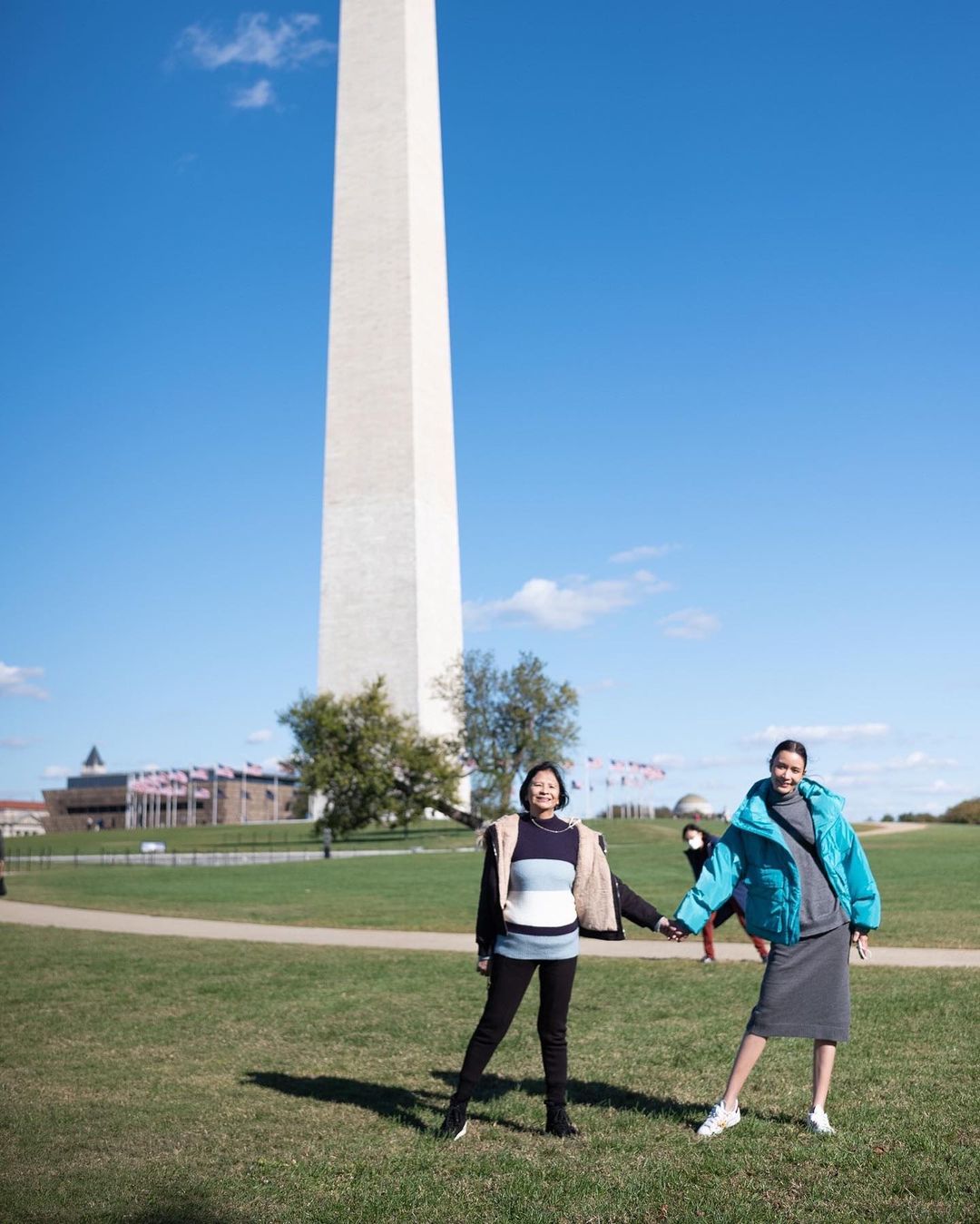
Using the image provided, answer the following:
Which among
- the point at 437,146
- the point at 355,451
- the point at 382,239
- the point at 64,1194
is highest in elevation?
the point at 437,146

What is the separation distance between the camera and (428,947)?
57.5ft

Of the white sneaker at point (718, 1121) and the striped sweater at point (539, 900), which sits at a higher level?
the striped sweater at point (539, 900)

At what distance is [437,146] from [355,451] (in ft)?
52.5

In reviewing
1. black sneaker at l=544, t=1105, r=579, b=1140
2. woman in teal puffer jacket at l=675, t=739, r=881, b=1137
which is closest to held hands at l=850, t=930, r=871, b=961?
woman in teal puffer jacket at l=675, t=739, r=881, b=1137

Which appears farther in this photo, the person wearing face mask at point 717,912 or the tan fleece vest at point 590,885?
the person wearing face mask at point 717,912

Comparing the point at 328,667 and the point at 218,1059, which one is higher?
the point at 328,667

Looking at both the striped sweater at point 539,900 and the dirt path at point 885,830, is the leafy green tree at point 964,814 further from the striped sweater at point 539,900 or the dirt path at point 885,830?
the striped sweater at point 539,900

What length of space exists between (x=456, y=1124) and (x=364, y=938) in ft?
39.3

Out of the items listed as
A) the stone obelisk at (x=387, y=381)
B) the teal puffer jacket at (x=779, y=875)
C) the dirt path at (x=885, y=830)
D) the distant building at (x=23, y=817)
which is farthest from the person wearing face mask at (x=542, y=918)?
the distant building at (x=23, y=817)

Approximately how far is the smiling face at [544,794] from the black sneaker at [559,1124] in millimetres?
1624

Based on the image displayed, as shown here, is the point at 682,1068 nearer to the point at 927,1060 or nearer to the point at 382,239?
the point at 927,1060

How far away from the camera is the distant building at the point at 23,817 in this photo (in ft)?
396

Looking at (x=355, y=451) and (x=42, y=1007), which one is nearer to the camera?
(x=42, y=1007)

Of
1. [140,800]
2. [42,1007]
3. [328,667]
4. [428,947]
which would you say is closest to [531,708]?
[328,667]
